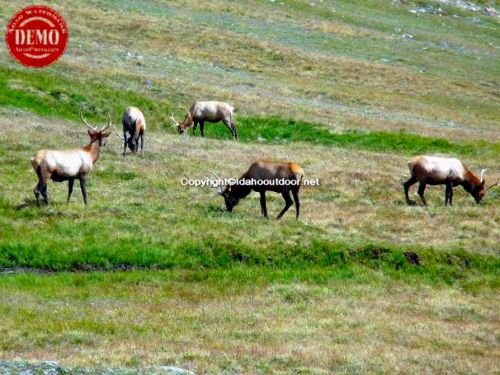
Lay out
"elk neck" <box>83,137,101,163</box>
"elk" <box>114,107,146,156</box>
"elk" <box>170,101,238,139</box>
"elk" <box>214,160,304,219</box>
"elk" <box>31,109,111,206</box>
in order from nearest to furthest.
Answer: "elk" <box>31,109,111,206</box> → "elk" <box>214,160,304,219</box> → "elk neck" <box>83,137,101,163</box> → "elk" <box>114,107,146,156</box> → "elk" <box>170,101,238,139</box>

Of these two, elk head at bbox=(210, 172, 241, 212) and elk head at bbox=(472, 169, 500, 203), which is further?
elk head at bbox=(472, 169, 500, 203)

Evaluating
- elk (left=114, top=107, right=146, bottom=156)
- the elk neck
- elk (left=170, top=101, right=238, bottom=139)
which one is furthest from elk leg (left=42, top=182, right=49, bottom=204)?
elk (left=170, top=101, right=238, bottom=139)

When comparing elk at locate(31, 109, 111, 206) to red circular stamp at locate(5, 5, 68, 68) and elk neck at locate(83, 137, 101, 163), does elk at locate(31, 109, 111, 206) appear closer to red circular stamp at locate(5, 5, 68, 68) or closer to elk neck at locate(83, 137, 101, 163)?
elk neck at locate(83, 137, 101, 163)

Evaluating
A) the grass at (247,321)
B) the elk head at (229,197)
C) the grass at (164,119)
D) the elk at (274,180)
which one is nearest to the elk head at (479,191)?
the elk at (274,180)

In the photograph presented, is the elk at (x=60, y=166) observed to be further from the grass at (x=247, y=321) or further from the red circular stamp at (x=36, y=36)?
the red circular stamp at (x=36, y=36)

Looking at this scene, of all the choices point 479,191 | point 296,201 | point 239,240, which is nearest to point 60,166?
point 239,240

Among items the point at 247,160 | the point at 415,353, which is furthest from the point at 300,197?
the point at 415,353

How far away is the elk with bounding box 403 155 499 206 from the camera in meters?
29.4

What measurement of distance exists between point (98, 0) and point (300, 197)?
163ft

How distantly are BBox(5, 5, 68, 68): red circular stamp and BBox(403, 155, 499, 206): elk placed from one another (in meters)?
25.3

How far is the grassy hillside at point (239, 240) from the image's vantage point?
660 inches

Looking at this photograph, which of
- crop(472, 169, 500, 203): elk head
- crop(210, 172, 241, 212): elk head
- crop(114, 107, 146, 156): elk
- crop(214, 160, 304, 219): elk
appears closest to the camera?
crop(214, 160, 304, 219): elk

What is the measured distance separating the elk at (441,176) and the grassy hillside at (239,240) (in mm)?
775

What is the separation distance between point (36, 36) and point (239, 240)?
3418 cm
